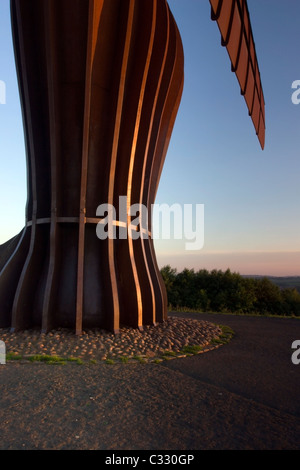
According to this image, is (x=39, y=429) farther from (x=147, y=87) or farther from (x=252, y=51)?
(x=147, y=87)

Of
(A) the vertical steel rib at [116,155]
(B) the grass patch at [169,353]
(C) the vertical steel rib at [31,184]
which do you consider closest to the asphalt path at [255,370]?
(B) the grass patch at [169,353]

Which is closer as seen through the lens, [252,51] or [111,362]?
[111,362]

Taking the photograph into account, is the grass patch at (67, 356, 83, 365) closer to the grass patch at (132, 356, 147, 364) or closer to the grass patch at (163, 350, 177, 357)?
the grass patch at (132, 356, 147, 364)

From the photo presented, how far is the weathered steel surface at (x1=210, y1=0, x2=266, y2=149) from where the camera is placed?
16.1 feet

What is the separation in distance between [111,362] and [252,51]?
707 centimetres

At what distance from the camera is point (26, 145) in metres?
10.2

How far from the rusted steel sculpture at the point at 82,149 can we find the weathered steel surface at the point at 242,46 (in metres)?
0.74

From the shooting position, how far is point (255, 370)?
6.25 meters

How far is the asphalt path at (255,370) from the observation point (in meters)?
4.89

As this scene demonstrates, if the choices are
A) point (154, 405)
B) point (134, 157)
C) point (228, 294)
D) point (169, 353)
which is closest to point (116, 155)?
point (134, 157)

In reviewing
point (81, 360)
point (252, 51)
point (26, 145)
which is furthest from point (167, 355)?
point (26, 145)

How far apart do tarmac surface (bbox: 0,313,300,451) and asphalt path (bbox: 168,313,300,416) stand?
0.06 ft

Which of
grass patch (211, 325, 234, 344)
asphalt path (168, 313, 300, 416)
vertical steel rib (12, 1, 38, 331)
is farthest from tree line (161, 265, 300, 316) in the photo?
vertical steel rib (12, 1, 38, 331)

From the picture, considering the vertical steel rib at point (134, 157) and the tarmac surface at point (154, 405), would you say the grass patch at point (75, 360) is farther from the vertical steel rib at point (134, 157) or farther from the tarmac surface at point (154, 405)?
the vertical steel rib at point (134, 157)
